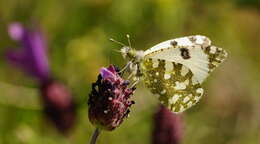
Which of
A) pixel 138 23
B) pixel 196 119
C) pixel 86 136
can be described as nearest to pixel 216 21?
pixel 138 23

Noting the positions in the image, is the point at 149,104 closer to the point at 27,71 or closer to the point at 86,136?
the point at 86,136

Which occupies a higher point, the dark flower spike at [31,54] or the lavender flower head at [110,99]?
the lavender flower head at [110,99]

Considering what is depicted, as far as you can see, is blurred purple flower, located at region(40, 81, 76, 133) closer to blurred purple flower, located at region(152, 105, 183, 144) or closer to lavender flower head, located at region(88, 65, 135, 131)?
blurred purple flower, located at region(152, 105, 183, 144)

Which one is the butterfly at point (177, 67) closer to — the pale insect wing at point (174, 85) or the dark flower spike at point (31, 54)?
the pale insect wing at point (174, 85)

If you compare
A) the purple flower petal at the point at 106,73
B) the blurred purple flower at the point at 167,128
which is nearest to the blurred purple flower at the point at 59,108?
the blurred purple flower at the point at 167,128

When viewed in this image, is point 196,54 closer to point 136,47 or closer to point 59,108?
point 59,108

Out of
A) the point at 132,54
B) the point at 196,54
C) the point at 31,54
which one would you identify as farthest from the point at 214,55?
the point at 31,54

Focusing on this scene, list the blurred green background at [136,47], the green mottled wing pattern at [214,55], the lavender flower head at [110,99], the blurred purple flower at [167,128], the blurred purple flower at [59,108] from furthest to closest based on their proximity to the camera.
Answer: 1. the blurred green background at [136,47]
2. the blurred purple flower at [59,108]
3. the blurred purple flower at [167,128]
4. the green mottled wing pattern at [214,55]
5. the lavender flower head at [110,99]
